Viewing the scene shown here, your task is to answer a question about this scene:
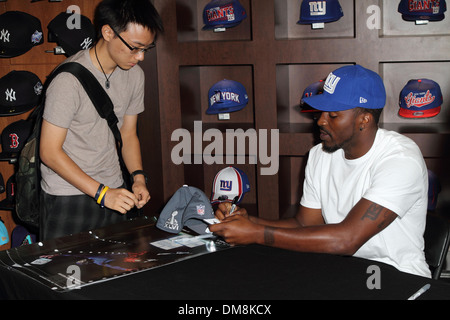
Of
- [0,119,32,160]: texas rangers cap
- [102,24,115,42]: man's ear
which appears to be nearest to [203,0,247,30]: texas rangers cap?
[0,119,32,160]: texas rangers cap

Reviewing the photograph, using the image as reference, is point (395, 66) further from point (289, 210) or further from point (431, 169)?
point (289, 210)

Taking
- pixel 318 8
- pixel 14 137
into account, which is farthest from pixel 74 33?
pixel 318 8

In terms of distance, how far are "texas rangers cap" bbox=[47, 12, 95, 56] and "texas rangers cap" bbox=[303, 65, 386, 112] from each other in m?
1.80

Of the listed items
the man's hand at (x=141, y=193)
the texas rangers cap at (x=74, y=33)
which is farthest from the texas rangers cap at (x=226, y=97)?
the man's hand at (x=141, y=193)

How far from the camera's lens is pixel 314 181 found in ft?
6.69

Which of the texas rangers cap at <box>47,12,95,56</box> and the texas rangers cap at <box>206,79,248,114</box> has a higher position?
the texas rangers cap at <box>47,12,95,56</box>

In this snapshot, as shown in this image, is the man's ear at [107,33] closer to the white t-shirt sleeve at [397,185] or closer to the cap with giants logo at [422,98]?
the white t-shirt sleeve at [397,185]

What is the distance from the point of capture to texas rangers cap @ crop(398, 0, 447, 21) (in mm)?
3010

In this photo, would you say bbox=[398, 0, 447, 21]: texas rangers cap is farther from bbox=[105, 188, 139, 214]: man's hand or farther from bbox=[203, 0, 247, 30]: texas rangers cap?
bbox=[105, 188, 139, 214]: man's hand

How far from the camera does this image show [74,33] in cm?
318

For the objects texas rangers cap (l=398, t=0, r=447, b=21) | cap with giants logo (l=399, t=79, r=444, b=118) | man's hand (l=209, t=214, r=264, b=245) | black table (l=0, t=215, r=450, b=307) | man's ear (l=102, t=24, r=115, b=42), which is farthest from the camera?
cap with giants logo (l=399, t=79, r=444, b=118)

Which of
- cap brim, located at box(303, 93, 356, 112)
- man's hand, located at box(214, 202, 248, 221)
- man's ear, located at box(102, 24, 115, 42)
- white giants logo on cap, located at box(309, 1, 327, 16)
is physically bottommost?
man's hand, located at box(214, 202, 248, 221)

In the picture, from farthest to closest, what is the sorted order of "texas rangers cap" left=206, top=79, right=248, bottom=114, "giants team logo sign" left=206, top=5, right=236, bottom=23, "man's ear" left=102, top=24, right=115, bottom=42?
"texas rangers cap" left=206, top=79, right=248, bottom=114 < "giants team logo sign" left=206, top=5, right=236, bottom=23 < "man's ear" left=102, top=24, right=115, bottom=42
